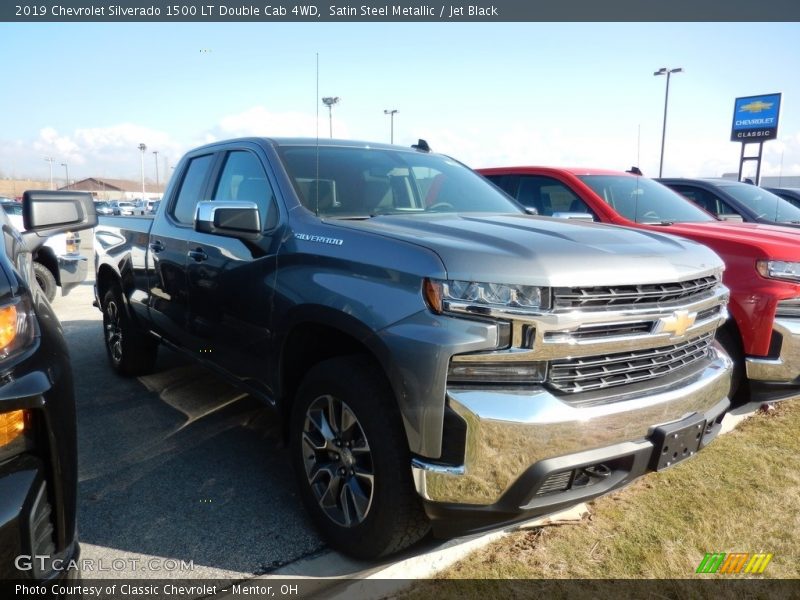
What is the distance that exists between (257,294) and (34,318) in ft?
4.29

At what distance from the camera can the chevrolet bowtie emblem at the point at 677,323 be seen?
2.38 meters

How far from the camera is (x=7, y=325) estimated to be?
1636mm

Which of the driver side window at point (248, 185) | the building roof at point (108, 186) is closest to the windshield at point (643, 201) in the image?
the driver side window at point (248, 185)

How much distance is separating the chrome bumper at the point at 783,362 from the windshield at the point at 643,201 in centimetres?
166

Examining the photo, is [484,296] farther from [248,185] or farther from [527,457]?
[248,185]

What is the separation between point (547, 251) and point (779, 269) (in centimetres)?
251

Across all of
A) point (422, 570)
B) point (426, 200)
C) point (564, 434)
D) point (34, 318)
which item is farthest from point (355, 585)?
point (426, 200)

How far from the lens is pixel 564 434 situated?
6.77 feet

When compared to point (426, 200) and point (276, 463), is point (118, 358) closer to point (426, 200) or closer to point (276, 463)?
point (276, 463)

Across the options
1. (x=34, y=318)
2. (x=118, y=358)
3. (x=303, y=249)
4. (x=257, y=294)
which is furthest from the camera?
(x=118, y=358)

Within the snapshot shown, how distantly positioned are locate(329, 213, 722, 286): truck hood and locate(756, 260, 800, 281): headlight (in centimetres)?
131

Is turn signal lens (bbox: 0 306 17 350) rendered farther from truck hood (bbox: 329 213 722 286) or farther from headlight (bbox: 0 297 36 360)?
truck hood (bbox: 329 213 722 286)

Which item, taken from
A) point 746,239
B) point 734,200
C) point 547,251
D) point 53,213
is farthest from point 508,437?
point 734,200

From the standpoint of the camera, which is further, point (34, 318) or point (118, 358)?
point (118, 358)
